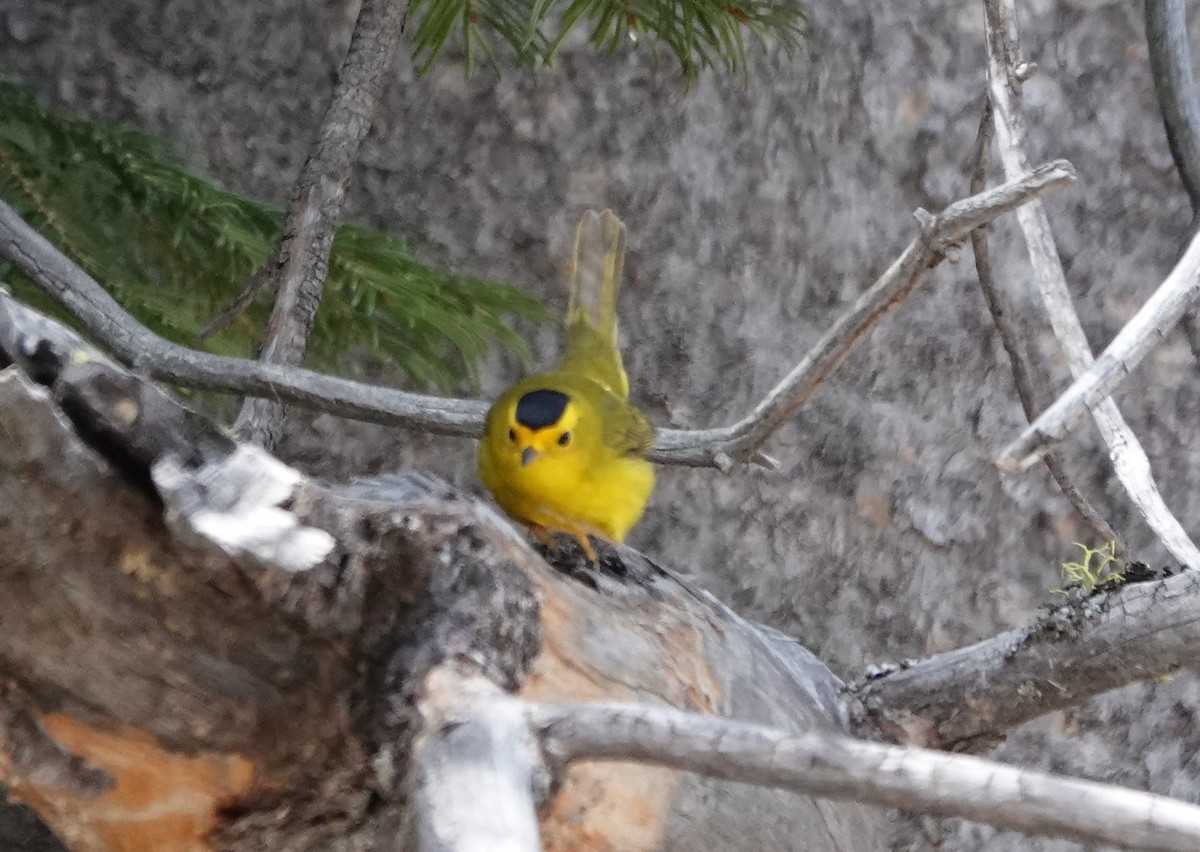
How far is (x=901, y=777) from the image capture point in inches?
21.1

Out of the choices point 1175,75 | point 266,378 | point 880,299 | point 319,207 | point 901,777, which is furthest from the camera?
point 1175,75

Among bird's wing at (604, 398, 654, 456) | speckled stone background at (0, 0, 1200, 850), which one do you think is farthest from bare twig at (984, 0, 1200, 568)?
speckled stone background at (0, 0, 1200, 850)

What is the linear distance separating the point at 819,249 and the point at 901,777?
65.7 inches

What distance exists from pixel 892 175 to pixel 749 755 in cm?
171

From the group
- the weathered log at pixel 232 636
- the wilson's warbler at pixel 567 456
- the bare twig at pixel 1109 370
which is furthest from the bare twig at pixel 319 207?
the bare twig at pixel 1109 370

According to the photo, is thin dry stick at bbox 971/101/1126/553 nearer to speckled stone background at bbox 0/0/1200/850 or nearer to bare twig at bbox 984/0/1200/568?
bare twig at bbox 984/0/1200/568

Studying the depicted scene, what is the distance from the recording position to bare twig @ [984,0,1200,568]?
872mm

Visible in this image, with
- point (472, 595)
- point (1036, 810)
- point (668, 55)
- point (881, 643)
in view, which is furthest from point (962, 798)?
point (668, 55)

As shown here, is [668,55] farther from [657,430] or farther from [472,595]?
[472,595]

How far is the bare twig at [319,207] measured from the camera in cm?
124

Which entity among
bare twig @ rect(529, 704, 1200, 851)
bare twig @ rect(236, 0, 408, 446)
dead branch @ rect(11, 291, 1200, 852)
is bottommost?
bare twig @ rect(529, 704, 1200, 851)

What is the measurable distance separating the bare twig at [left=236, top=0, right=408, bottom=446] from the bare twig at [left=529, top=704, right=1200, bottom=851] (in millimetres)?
749

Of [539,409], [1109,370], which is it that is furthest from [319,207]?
[1109,370]

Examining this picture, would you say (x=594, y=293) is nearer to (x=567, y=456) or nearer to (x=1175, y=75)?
(x=567, y=456)
